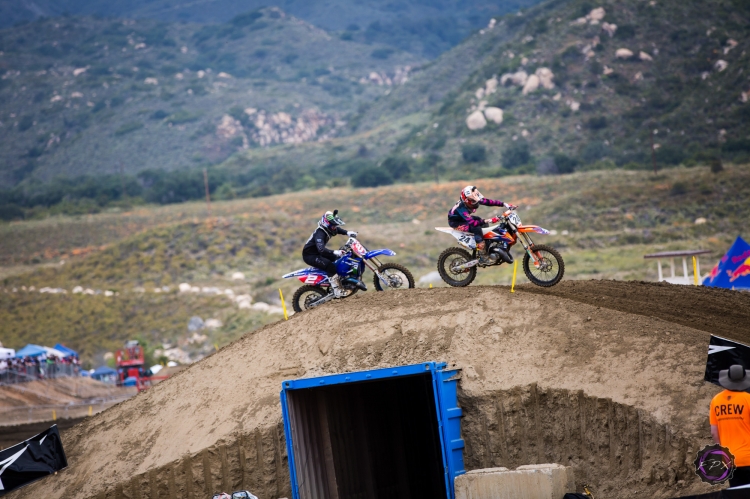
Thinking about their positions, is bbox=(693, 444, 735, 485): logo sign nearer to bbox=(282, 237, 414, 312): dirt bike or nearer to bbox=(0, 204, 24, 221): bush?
bbox=(282, 237, 414, 312): dirt bike

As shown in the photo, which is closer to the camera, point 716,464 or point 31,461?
point 716,464

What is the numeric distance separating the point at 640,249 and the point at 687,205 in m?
12.3

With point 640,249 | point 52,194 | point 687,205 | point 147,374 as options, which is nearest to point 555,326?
point 147,374

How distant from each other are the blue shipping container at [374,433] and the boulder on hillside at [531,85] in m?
98.1

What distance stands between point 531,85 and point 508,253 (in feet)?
322

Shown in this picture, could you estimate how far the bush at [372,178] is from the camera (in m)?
103

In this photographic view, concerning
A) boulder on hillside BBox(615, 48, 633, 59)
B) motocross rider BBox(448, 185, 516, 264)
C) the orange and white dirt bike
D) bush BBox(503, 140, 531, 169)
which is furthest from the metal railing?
boulder on hillside BBox(615, 48, 633, 59)

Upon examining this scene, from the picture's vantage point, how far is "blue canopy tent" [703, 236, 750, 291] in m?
26.5

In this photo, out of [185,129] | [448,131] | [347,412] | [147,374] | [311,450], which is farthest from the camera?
[185,129]

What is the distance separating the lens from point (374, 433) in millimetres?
18328

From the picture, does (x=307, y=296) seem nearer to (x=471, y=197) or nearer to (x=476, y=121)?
(x=471, y=197)

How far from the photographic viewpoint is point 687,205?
6600cm

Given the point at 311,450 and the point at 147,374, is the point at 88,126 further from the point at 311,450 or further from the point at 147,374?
the point at 311,450

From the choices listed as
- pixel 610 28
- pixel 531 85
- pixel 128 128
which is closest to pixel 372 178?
pixel 531 85
